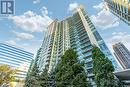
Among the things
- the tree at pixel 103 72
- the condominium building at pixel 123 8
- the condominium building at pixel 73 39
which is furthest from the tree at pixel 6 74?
the condominium building at pixel 73 39

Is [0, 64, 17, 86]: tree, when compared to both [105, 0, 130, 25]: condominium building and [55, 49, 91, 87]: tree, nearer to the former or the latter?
[55, 49, 91, 87]: tree

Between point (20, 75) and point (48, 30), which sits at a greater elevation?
point (48, 30)

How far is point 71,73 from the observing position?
1430 inches

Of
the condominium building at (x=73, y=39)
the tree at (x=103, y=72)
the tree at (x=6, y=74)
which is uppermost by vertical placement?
the condominium building at (x=73, y=39)

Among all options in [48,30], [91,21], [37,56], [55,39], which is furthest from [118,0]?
[48,30]

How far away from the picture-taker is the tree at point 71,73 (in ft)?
117

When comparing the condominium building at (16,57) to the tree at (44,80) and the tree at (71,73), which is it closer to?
the tree at (44,80)

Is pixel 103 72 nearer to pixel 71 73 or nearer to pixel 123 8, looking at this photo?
pixel 71 73

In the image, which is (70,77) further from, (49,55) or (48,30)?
(48,30)

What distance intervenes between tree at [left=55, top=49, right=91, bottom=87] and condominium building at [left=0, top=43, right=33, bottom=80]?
324ft

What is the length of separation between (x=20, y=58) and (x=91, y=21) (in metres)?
57.7

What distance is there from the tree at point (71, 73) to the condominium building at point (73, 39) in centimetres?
5340

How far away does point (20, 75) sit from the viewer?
149 m

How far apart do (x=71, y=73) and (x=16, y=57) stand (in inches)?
4712
